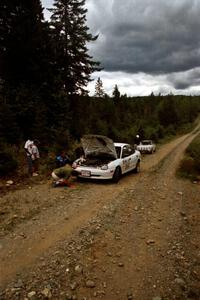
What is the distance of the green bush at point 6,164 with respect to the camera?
12672 mm

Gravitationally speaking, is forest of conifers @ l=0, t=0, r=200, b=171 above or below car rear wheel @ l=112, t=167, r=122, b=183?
above

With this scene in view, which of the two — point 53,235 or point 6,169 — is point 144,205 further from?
point 6,169

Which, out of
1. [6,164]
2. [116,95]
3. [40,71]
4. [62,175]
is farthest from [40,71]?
[116,95]

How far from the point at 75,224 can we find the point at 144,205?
2.65m

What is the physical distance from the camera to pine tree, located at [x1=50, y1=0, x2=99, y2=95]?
25.2 m

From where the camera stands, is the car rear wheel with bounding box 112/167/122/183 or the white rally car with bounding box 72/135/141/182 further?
the car rear wheel with bounding box 112/167/122/183

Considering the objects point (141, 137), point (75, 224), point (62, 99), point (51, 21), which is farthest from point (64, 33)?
point (75, 224)

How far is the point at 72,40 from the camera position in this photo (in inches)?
1005

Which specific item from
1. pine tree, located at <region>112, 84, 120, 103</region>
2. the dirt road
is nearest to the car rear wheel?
the dirt road

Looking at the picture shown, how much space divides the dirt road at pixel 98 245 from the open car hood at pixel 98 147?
2654 millimetres

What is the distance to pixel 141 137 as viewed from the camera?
123ft

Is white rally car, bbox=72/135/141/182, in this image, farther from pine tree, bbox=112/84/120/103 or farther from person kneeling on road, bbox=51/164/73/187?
pine tree, bbox=112/84/120/103

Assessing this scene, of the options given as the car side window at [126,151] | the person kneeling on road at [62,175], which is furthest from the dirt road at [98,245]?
the car side window at [126,151]

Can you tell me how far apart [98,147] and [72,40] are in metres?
16.0
